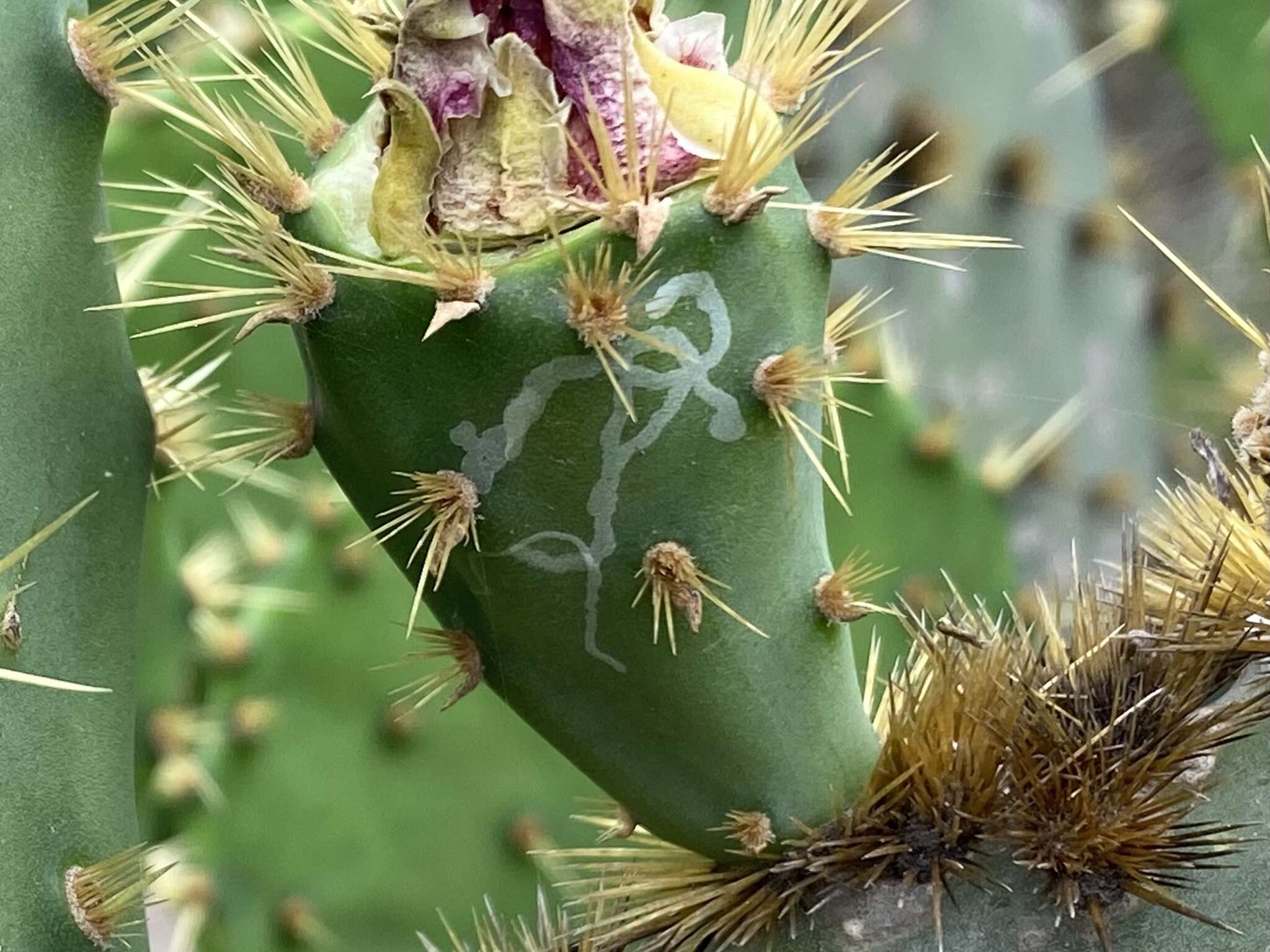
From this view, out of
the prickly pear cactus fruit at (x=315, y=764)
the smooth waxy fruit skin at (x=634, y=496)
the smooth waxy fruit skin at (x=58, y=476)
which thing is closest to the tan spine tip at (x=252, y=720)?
the prickly pear cactus fruit at (x=315, y=764)

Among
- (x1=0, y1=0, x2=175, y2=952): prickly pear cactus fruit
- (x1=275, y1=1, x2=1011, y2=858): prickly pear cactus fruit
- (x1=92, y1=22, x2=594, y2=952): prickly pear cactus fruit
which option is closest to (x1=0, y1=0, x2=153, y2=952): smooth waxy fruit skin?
(x1=0, y1=0, x2=175, y2=952): prickly pear cactus fruit

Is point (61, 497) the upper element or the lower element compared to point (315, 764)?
upper

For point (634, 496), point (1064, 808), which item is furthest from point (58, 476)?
point (1064, 808)

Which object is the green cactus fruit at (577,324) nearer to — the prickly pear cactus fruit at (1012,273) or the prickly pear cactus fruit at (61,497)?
the prickly pear cactus fruit at (61,497)

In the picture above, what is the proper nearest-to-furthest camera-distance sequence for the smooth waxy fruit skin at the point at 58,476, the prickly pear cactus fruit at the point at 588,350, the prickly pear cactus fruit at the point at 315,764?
the prickly pear cactus fruit at the point at 588,350 < the smooth waxy fruit skin at the point at 58,476 < the prickly pear cactus fruit at the point at 315,764

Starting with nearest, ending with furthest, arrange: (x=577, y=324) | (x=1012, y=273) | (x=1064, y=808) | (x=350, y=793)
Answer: (x=577, y=324) → (x=1064, y=808) → (x=350, y=793) → (x=1012, y=273)

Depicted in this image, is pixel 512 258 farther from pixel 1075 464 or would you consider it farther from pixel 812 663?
pixel 1075 464

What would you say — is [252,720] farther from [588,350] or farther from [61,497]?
[588,350]
